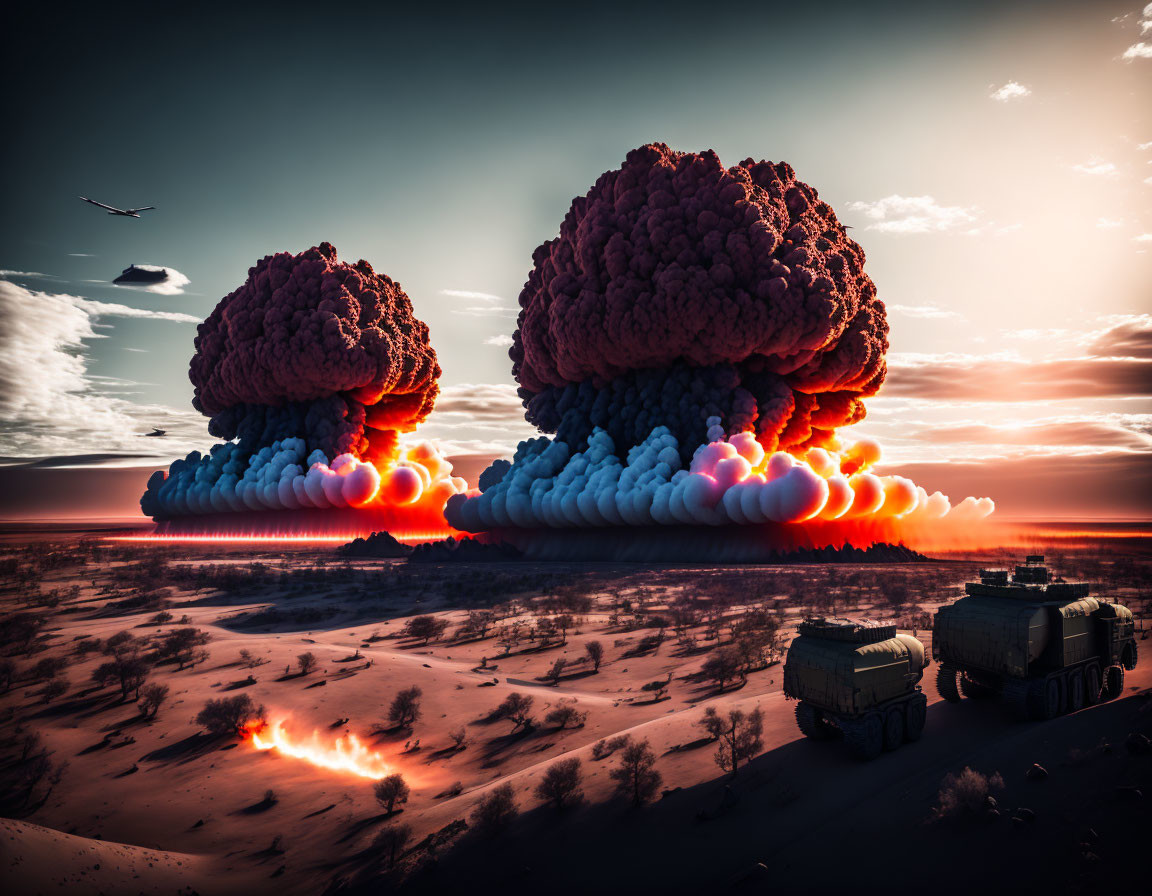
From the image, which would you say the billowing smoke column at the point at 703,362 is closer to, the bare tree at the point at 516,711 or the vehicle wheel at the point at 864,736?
the bare tree at the point at 516,711

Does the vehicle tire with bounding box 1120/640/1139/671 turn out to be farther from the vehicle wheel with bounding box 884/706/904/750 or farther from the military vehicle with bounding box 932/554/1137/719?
the vehicle wheel with bounding box 884/706/904/750

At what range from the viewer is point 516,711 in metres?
13.0

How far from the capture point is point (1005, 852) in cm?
701

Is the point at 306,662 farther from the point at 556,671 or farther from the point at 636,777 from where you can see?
the point at 636,777

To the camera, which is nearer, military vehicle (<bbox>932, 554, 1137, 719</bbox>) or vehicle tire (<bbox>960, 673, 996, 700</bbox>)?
military vehicle (<bbox>932, 554, 1137, 719</bbox>)

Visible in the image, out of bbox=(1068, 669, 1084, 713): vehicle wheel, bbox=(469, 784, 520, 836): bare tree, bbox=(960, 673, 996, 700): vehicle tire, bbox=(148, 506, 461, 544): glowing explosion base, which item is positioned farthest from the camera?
bbox=(148, 506, 461, 544): glowing explosion base

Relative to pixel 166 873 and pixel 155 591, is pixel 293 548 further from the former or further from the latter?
pixel 166 873

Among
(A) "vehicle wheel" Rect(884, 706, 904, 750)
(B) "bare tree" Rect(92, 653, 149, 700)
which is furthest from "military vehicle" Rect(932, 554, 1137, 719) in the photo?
(B) "bare tree" Rect(92, 653, 149, 700)

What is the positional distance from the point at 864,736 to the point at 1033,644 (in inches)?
119

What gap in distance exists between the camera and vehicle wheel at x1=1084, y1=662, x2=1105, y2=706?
35.2ft

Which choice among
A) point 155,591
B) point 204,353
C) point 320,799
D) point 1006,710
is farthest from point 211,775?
point 204,353

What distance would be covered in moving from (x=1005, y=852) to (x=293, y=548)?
191 feet

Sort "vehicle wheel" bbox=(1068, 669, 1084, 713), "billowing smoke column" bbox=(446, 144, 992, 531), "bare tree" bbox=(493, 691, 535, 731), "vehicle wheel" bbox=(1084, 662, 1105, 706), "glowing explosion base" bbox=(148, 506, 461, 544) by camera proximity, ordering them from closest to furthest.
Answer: "vehicle wheel" bbox=(1068, 669, 1084, 713) < "vehicle wheel" bbox=(1084, 662, 1105, 706) < "bare tree" bbox=(493, 691, 535, 731) < "billowing smoke column" bbox=(446, 144, 992, 531) < "glowing explosion base" bbox=(148, 506, 461, 544)

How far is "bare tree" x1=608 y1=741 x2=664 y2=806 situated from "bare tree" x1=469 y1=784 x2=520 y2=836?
1.39 metres
